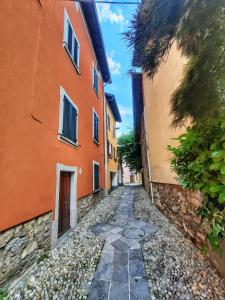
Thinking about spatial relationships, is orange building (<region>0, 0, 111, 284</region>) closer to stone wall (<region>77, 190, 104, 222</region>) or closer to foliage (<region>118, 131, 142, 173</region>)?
stone wall (<region>77, 190, 104, 222</region>)

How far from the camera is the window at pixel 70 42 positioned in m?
4.91

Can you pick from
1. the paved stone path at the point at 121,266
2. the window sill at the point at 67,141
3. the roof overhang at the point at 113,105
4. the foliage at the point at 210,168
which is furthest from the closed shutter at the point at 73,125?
the roof overhang at the point at 113,105

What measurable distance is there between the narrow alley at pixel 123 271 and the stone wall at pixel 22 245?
0.53ft

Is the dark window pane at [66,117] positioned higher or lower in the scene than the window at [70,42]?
lower

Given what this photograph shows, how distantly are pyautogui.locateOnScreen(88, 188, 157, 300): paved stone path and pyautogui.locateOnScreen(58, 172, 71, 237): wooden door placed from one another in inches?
32.5

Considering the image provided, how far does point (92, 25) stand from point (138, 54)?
26.2 ft

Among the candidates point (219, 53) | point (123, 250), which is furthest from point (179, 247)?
point (219, 53)

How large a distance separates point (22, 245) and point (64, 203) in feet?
6.34

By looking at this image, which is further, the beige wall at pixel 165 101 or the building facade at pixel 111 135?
the building facade at pixel 111 135

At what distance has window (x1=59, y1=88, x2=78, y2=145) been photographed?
433 cm

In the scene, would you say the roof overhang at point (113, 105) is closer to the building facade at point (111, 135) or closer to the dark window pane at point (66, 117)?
the building facade at point (111, 135)

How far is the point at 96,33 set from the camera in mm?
8445

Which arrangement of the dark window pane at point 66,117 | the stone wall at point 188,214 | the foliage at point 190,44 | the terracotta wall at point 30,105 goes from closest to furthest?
1. the foliage at point 190,44
2. the terracotta wall at point 30,105
3. the stone wall at point 188,214
4. the dark window pane at point 66,117

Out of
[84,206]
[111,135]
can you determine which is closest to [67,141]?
[84,206]
